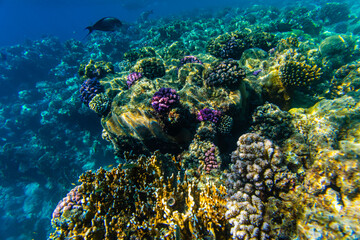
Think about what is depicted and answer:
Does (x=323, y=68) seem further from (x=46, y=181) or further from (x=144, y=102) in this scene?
(x=46, y=181)

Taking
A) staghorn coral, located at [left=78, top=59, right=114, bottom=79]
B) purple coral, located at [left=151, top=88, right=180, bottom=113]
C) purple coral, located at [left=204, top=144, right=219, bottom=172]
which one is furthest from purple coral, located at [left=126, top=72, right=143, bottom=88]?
purple coral, located at [left=204, top=144, right=219, bottom=172]

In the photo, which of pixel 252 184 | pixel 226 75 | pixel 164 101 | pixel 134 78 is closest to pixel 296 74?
pixel 226 75

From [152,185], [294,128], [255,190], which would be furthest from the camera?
[294,128]

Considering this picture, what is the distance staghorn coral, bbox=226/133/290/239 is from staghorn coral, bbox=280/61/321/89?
3378 millimetres

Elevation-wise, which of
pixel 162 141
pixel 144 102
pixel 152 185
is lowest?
pixel 152 185

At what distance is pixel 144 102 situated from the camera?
5016mm

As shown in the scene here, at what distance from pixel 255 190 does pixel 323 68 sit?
7454mm

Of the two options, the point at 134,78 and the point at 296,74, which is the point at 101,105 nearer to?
the point at 134,78

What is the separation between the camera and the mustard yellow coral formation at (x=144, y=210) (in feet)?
9.34

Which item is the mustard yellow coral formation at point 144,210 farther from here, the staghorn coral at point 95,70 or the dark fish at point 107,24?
the dark fish at point 107,24

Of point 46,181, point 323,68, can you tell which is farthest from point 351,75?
point 46,181

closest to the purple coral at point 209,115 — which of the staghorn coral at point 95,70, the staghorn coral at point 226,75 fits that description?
the staghorn coral at point 226,75

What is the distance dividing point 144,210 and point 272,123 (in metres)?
4.40

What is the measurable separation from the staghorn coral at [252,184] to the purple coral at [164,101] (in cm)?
205
